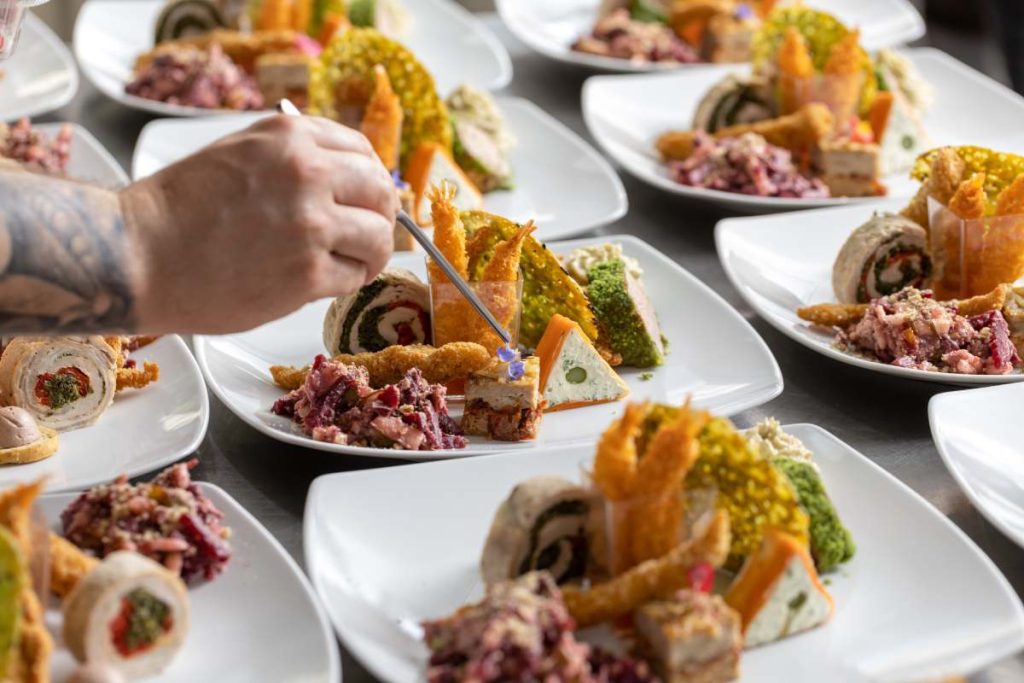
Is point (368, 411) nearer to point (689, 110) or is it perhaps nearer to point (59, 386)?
point (59, 386)

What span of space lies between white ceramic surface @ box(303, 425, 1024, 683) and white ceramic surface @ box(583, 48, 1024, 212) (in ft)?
5.35

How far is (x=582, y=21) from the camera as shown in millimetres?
4922

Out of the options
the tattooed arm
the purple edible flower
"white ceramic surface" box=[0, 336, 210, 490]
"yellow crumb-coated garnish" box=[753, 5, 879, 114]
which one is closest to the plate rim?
"white ceramic surface" box=[0, 336, 210, 490]

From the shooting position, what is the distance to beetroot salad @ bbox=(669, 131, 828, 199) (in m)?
3.55

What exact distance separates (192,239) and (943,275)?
180 cm

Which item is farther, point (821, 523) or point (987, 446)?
point (987, 446)

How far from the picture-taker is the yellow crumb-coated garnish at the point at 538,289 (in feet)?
9.09

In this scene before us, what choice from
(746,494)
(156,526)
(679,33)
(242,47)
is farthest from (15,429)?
(679,33)

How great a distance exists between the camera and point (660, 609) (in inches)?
69.8

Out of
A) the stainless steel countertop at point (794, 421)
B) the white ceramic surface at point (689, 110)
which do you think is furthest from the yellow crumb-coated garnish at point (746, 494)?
the white ceramic surface at point (689, 110)

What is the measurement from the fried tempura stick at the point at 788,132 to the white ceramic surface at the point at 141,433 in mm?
1676

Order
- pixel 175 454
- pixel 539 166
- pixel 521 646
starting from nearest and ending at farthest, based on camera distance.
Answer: pixel 521 646
pixel 175 454
pixel 539 166

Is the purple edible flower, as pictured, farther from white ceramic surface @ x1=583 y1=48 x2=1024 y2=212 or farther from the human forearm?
white ceramic surface @ x1=583 y1=48 x2=1024 y2=212

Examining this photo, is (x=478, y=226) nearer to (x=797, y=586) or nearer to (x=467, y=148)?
(x=467, y=148)
